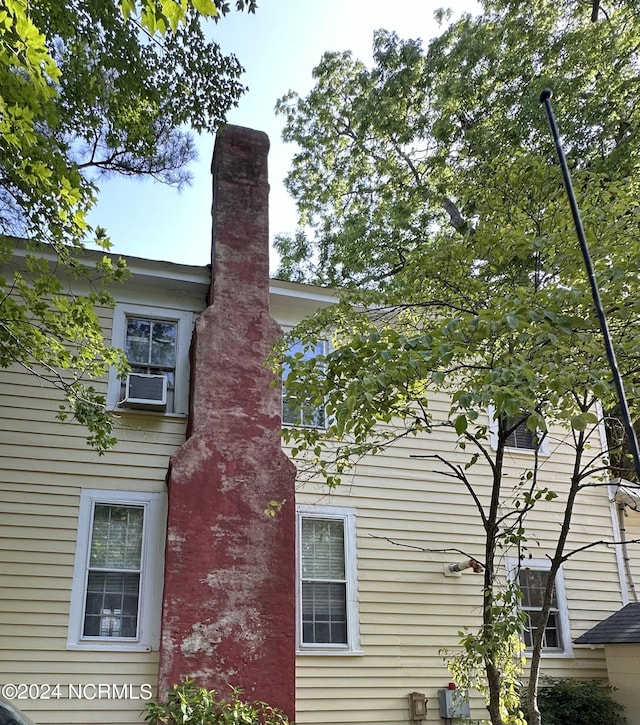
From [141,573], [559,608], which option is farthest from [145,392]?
[559,608]

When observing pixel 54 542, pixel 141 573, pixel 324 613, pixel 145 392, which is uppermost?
pixel 145 392

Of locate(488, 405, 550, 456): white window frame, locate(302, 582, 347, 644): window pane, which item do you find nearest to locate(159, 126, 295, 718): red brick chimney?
locate(302, 582, 347, 644): window pane

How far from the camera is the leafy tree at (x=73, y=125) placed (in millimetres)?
5832

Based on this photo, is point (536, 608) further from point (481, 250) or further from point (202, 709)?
point (481, 250)

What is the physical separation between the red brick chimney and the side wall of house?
0.72m

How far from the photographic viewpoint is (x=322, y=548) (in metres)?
9.26

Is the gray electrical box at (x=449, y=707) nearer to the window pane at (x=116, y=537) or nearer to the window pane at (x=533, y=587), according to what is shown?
the window pane at (x=533, y=587)

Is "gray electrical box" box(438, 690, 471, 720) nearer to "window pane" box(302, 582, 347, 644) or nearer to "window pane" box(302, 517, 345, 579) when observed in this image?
"window pane" box(302, 582, 347, 644)

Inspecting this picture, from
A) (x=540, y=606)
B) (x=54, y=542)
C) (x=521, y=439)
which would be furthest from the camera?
(x=521, y=439)

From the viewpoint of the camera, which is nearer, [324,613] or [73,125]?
[324,613]

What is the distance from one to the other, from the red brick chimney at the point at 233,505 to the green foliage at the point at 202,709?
12 cm

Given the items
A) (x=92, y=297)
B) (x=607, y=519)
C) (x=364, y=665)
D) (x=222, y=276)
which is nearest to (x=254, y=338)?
(x=222, y=276)

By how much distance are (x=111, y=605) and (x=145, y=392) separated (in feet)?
8.73

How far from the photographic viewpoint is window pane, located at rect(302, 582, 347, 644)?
28.8ft
